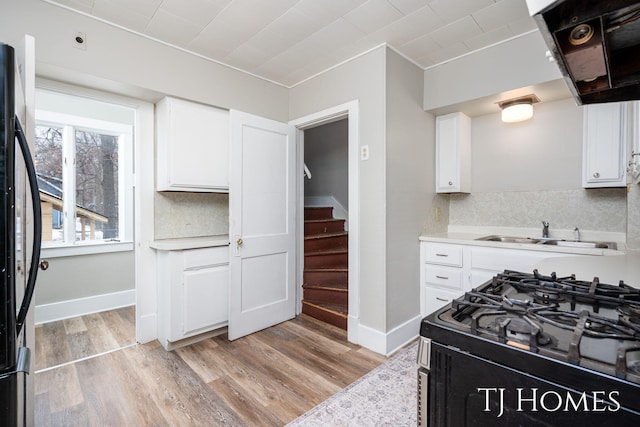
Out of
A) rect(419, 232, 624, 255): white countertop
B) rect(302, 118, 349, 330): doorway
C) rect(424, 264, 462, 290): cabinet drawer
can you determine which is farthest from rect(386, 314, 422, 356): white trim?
rect(419, 232, 624, 255): white countertop

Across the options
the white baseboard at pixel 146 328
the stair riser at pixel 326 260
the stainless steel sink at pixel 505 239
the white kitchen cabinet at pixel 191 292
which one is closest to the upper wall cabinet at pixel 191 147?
the white kitchen cabinet at pixel 191 292

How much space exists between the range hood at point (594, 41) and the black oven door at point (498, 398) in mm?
739

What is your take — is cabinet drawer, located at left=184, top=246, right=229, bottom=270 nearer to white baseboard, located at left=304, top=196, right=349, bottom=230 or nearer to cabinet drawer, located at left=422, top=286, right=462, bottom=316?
cabinet drawer, located at left=422, top=286, right=462, bottom=316

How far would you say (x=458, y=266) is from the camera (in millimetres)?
2729

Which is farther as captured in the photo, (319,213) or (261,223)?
(319,213)

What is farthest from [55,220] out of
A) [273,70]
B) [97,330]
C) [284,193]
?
[273,70]

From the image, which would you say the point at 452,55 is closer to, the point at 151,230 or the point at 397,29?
the point at 397,29

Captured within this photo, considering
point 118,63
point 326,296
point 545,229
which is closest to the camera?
point 118,63

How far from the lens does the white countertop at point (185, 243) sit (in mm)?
2486

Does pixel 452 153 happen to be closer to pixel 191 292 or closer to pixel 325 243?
pixel 325 243

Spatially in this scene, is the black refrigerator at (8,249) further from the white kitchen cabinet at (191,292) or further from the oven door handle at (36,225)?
the white kitchen cabinet at (191,292)

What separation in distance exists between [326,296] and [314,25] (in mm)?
2491

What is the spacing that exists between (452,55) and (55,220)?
14.5ft

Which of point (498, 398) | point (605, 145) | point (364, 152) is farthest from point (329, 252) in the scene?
point (498, 398)
